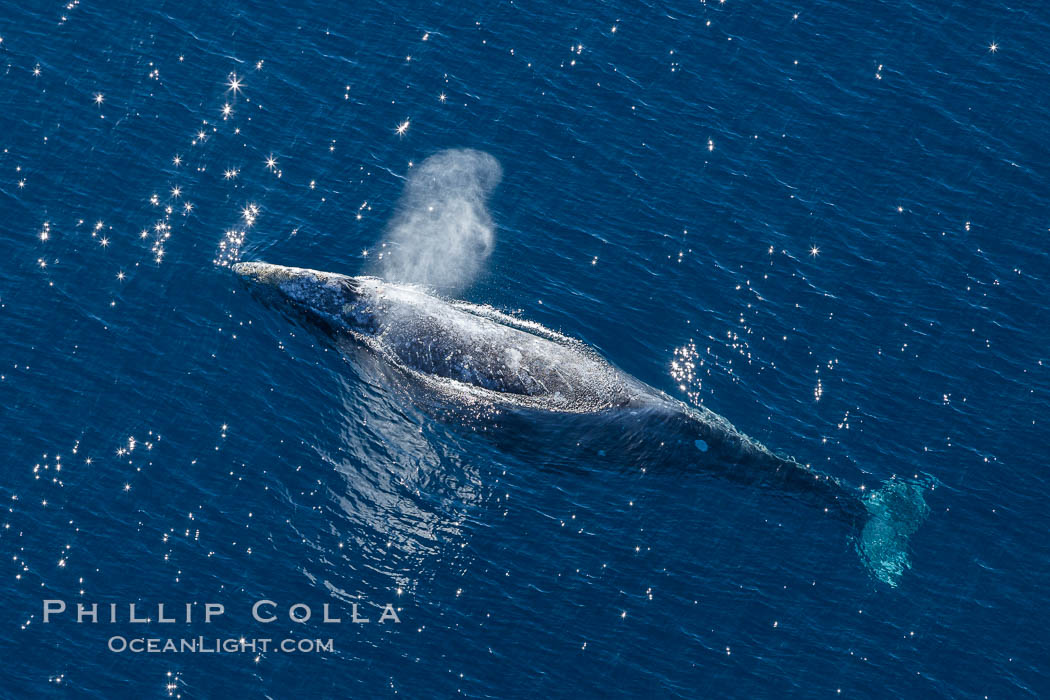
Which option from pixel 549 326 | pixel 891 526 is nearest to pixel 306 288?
pixel 549 326

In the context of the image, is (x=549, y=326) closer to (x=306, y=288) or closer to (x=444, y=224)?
(x=444, y=224)

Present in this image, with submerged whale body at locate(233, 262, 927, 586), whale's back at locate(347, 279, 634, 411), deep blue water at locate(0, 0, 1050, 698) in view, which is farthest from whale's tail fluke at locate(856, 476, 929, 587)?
whale's back at locate(347, 279, 634, 411)

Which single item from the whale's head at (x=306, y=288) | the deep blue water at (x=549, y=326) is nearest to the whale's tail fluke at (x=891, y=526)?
the deep blue water at (x=549, y=326)

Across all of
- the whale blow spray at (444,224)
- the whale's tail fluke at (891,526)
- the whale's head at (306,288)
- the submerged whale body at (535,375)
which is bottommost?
the whale's tail fluke at (891,526)

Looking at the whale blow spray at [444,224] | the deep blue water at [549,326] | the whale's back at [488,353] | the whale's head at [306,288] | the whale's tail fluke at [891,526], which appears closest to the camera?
the deep blue water at [549,326]

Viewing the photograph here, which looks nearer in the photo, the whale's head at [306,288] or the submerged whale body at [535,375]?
the submerged whale body at [535,375]

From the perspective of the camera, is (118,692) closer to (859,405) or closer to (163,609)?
(163,609)

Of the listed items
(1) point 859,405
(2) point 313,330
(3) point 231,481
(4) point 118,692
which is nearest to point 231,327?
(2) point 313,330

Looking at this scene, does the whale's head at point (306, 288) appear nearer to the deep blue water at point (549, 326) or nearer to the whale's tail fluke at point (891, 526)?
the deep blue water at point (549, 326)
